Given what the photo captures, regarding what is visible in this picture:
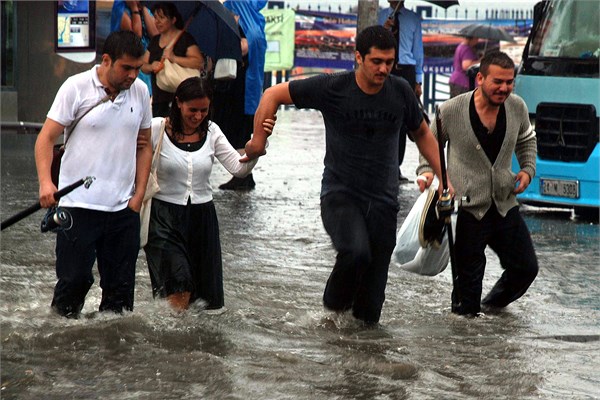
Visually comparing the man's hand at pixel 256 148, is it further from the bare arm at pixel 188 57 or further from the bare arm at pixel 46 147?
the bare arm at pixel 188 57

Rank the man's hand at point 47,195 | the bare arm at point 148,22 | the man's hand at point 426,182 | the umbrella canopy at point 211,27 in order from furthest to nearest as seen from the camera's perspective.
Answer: the bare arm at point 148,22 < the umbrella canopy at point 211,27 < the man's hand at point 426,182 < the man's hand at point 47,195

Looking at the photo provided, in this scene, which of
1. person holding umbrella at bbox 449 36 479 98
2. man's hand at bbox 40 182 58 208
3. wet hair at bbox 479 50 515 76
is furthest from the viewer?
person holding umbrella at bbox 449 36 479 98

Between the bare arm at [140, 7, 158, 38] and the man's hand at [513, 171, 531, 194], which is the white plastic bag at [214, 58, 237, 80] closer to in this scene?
the bare arm at [140, 7, 158, 38]

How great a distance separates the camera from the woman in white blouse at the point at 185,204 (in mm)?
7203

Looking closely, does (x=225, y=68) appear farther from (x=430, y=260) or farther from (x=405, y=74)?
(x=430, y=260)

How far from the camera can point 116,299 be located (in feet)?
23.2

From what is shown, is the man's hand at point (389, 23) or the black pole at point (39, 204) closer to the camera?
the black pole at point (39, 204)

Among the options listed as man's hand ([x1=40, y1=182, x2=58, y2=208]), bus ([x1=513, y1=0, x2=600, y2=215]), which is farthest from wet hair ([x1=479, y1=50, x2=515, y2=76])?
bus ([x1=513, y1=0, x2=600, y2=215])

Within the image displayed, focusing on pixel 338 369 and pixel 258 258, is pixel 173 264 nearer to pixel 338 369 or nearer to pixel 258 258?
pixel 338 369

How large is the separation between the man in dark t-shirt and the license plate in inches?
226

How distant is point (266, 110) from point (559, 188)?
6.38 m

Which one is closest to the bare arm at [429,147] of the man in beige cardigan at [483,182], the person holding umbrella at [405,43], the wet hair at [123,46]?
the man in beige cardigan at [483,182]

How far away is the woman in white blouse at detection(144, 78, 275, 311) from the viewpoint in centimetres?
720

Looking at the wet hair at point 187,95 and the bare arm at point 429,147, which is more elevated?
the wet hair at point 187,95
